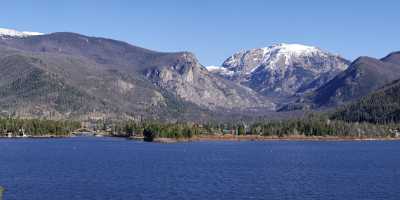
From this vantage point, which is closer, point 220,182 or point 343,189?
point 343,189

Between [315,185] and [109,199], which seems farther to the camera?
[315,185]

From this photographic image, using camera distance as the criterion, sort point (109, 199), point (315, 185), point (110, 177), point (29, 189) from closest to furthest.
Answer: point (109, 199) → point (29, 189) → point (315, 185) → point (110, 177)

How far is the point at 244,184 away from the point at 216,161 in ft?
198

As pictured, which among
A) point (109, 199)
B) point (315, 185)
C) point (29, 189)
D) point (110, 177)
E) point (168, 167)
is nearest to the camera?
point (109, 199)

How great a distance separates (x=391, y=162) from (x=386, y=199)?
8459cm

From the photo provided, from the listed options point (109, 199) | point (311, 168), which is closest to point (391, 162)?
point (311, 168)

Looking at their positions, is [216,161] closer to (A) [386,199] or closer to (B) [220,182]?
(B) [220,182]

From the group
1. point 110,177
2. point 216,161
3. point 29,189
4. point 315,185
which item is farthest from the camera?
point 216,161

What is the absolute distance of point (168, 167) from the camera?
169m

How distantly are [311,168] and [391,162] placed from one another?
33.5 metres

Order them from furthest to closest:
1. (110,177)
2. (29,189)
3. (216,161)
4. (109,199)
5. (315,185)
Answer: (216,161) < (110,177) < (315,185) < (29,189) < (109,199)

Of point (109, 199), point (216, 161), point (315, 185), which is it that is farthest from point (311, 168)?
point (109, 199)

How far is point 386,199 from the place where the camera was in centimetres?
11112

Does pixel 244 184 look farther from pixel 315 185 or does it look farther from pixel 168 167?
pixel 168 167
